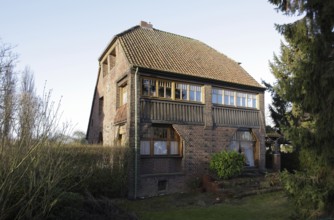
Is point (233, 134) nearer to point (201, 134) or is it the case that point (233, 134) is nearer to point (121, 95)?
point (201, 134)

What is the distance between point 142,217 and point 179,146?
7.29 metres

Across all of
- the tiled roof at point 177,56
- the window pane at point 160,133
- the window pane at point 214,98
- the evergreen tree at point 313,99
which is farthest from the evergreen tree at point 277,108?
the evergreen tree at point 313,99

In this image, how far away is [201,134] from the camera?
18.4 meters

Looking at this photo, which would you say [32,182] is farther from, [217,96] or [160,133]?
[217,96]

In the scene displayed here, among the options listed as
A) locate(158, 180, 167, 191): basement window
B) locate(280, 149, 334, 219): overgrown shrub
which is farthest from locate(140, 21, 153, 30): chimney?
locate(280, 149, 334, 219): overgrown shrub

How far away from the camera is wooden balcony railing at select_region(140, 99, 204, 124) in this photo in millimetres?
16719

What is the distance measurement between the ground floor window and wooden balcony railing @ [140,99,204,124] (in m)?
3.13

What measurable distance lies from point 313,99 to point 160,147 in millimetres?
10008

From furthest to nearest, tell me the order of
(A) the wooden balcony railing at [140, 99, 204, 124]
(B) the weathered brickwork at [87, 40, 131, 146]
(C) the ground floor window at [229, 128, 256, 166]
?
1. (C) the ground floor window at [229, 128, 256, 166]
2. (B) the weathered brickwork at [87, 40, 131, 146]
3. (A) the wooden balcony railing at [140, 99, 204, 124]

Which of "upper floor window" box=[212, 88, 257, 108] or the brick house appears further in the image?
"upper floor window" box=[212, 88, 257, 108]

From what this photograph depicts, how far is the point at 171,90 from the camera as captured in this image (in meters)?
17.7

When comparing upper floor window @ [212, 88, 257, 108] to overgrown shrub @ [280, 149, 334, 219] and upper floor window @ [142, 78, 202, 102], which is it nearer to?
upper floor window @ [142, 78, 202, 102]

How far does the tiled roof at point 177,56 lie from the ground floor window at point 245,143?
10.4 feet

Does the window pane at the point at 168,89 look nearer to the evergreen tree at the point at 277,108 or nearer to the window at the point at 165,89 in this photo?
the window at the point at 165,89
